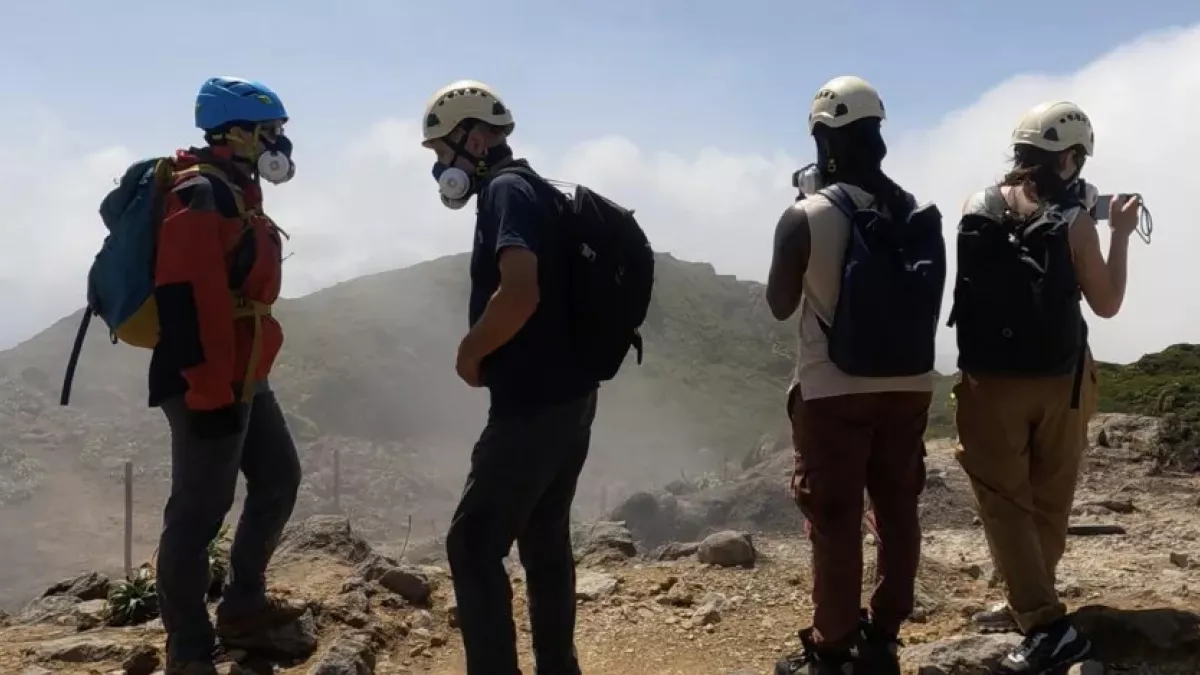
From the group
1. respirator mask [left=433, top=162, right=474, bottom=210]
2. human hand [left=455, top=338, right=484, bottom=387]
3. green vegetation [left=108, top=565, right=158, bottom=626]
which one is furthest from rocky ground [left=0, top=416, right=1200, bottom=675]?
respirator mask [left=433, top=162, right=474, bottom=210]

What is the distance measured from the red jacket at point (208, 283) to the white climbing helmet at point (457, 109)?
1.02 metres

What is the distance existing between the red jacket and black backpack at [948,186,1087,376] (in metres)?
2.89

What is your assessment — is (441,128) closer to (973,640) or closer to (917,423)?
(917,423)

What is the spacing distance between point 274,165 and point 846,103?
2.40 meters

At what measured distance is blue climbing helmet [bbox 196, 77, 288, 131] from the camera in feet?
15.0

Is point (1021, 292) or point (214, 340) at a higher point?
point (1021, 292)

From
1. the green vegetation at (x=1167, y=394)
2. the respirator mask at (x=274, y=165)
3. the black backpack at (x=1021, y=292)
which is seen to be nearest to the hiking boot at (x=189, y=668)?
the respirator mask at (x=274, y=165)

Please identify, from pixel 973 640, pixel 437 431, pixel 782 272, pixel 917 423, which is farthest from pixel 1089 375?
pixel 437 431

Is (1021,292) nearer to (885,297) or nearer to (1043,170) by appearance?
(1043,170)

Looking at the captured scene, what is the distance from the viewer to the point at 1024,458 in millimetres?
4352

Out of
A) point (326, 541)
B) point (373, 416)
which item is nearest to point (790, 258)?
point (326, 541)

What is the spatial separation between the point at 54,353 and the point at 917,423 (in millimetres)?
68308

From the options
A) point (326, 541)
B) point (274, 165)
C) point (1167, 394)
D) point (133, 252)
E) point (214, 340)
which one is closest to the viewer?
point (214, 340)

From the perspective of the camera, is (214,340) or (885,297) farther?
(214,340)
